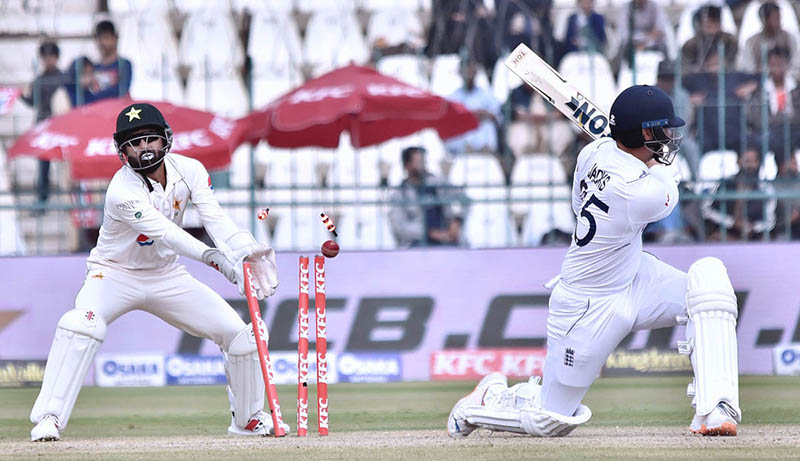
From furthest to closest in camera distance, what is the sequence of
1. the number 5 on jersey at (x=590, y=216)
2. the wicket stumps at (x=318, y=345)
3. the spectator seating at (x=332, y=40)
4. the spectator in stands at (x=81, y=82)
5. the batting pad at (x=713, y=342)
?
1. the spectator seating at (x=332, y=40)
2. the spectator in stands at (x=81, y=82)
3. the wicket stumps at (x=318, y=345)
4. the number 5 on jersey at (x=590, y=216)
5. the batting pad at (x=713, y=342)

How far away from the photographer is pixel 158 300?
8.00m

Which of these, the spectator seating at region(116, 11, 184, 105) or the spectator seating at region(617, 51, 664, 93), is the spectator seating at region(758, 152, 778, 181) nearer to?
the spectator seating at region(617, 51, 664, 93)

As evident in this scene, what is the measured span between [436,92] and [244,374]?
22.3 ft

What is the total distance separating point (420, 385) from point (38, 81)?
5.47 meters

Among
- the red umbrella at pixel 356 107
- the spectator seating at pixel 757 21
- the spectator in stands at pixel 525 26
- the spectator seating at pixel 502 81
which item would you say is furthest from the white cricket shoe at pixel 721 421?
the spectator seating at pixel 757 21

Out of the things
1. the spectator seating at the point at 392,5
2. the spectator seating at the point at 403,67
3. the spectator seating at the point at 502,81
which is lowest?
the spectator seating at the point at 502,81

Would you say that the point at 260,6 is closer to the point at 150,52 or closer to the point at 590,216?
the point at 150,52

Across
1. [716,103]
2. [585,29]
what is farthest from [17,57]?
[716,103]

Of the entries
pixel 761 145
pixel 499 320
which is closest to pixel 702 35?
pixel 761 145

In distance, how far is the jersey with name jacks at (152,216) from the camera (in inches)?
300

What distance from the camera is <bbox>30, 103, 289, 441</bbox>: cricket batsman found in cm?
768

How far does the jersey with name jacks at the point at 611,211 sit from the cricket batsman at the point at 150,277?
1803mm

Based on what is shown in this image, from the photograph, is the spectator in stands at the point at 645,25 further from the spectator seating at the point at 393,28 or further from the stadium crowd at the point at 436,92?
the spectator seating at the point at 393,28

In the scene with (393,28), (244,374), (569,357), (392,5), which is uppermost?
(392,5)
